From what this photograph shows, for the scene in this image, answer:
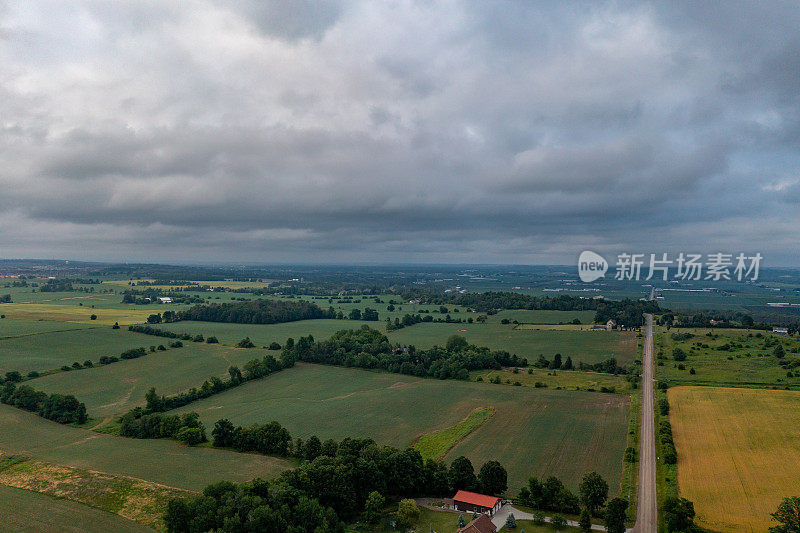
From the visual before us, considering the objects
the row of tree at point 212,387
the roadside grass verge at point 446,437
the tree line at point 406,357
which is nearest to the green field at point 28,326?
the row of tree at point 212,387

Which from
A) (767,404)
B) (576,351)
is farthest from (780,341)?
(767,404)

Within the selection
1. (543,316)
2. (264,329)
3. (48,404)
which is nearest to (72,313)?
(264,329)

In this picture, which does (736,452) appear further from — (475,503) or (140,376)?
(140,376)

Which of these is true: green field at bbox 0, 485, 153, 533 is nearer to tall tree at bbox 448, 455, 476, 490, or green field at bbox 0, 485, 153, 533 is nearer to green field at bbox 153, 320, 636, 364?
tall tree at bbox 448, 455, 476, 490

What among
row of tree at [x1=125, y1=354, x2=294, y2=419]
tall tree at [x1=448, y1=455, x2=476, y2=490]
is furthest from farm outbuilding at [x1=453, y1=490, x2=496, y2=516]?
row of tree at [x1=125, y1=354, x2=294, y2=419]

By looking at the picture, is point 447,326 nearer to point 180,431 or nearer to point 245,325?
point 245,325
